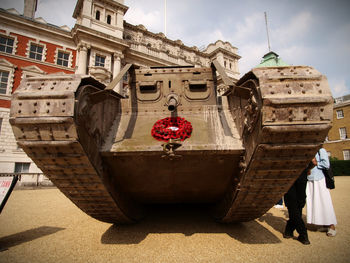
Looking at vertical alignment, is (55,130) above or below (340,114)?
below

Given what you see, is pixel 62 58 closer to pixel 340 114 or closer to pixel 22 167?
pixel 22 167

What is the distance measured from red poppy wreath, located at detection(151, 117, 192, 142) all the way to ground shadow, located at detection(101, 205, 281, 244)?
1713mm

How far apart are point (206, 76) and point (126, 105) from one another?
156 cm

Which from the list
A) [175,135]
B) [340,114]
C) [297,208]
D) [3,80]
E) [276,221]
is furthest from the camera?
[340,114]

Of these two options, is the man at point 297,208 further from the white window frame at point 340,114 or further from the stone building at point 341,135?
the white window frame at point 340,114

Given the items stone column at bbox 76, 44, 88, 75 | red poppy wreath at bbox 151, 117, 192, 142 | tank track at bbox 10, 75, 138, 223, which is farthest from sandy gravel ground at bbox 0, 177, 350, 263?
stone column at bbox 76, 44, 88, 75

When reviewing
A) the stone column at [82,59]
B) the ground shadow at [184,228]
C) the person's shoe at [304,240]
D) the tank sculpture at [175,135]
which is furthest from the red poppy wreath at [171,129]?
the stone column at [82,59]

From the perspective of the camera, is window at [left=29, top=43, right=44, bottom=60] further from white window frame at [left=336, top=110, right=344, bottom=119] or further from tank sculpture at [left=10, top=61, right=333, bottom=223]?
white window frame at [left=336, top=110, right=344, bottom=119]

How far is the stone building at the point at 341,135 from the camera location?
90.3 feet

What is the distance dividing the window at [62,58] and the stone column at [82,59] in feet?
5.24

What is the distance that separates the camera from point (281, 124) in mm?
2209

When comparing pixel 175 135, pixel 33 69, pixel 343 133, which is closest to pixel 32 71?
pixel 33 69

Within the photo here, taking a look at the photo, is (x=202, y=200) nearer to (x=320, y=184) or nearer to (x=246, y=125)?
(x=246, y=125)

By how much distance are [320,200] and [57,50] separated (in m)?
22.2
